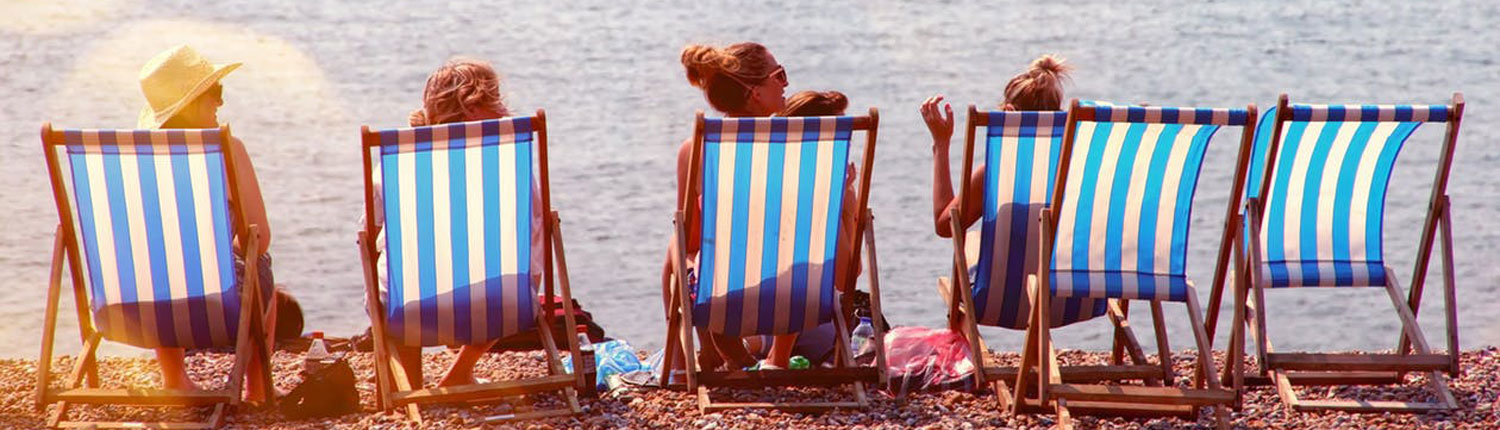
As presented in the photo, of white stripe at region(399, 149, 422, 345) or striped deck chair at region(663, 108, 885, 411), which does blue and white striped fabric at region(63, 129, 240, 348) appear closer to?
white stripe at region(399, 149, 422, 345)

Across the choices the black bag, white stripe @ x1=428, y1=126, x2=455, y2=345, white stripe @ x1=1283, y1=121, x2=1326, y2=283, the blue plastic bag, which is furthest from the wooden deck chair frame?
the black bag

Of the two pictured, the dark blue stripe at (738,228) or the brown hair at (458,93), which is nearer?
the dark blue stripe at (738,228)

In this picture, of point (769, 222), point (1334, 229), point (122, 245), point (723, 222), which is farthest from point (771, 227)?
point (122, 245)

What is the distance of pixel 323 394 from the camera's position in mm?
4691

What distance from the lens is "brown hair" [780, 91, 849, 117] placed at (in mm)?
5180

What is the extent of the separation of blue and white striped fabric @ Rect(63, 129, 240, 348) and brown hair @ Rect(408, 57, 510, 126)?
586 mm

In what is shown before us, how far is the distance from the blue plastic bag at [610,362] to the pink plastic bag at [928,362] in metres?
0.70

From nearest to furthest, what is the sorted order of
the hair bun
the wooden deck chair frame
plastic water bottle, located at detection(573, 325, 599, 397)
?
1. the wooden deck chair frame
2. plastic water bottle, located at detection(573, 325, 599, 397)
3. the hair bun

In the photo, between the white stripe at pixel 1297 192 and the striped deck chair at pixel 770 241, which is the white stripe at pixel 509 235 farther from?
the white stripe at pixel 1297 192

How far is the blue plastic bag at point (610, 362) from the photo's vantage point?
5105mm

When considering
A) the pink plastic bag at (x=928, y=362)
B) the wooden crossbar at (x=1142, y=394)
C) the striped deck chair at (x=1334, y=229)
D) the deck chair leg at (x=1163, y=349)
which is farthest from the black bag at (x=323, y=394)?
the striped deck chair at (x=1334, y=229)

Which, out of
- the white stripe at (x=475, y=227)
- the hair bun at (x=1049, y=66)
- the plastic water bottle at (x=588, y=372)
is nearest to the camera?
the white stripe at (x=475, y=227)

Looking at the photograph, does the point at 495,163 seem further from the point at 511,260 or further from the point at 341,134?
the point at 341,134

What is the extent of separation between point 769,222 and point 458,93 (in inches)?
33.6
